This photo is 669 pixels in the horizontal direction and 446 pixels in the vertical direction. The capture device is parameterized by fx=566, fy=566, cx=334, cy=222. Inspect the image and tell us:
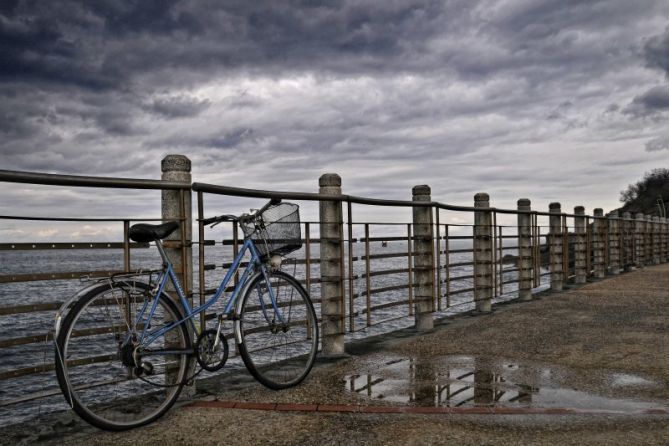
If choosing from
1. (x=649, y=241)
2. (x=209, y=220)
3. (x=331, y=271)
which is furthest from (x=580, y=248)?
(x=209, y=220)

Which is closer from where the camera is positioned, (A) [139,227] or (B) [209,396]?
(A) [139,227]

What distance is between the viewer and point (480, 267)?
30.5 ft

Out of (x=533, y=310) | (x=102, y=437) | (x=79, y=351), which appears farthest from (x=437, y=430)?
(x=79, y=351)

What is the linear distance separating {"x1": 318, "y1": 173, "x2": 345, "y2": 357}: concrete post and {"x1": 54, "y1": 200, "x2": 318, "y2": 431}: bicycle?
1.86ft

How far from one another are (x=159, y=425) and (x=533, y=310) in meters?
6.72

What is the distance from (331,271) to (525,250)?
6.26 m

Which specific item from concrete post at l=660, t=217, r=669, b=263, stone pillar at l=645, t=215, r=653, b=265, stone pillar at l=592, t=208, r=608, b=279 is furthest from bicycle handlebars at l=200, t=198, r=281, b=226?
concrete post at l=660, t=217, r=669, b=263

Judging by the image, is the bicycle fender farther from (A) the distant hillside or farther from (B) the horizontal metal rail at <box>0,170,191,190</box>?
(A) the distant hillside

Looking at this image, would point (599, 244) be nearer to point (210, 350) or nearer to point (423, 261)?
point (423, 261)

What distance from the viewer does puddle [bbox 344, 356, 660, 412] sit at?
13.3 feet

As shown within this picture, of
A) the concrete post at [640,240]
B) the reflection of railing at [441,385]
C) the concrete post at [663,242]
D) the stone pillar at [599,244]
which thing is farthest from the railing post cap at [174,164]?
the concrete post at [663,242]

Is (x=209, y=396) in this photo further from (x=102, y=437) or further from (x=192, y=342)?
(x=102, y=437)

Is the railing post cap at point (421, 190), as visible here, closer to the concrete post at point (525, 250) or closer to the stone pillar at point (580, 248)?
the concrete post at point (525, 250)

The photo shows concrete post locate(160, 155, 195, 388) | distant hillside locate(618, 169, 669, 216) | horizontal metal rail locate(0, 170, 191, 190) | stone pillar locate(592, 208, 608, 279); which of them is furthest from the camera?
distant hillside locate(618, 169, 669, 216)
